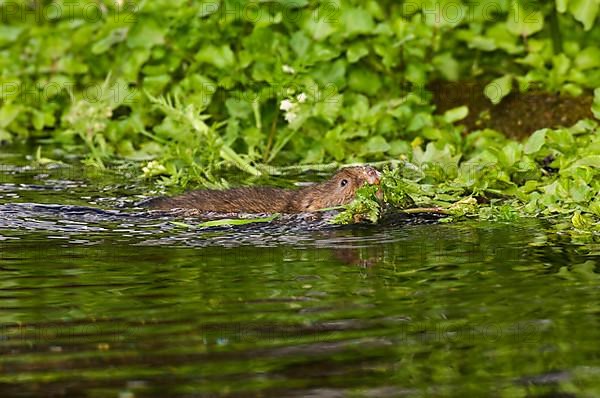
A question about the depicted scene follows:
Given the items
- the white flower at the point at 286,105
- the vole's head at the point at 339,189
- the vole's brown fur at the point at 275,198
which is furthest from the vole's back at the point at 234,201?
the white flower at the point at 286,105

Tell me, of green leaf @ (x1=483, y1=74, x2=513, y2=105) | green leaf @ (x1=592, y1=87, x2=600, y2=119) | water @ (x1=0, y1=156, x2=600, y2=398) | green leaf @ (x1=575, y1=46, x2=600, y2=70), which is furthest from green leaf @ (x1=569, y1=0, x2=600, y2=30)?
water @ (x1=0, y1=156, x2=600, y2=398)

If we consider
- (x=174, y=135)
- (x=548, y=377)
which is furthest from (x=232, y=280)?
(x=174, y=135)

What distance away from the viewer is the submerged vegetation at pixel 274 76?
32.5ft

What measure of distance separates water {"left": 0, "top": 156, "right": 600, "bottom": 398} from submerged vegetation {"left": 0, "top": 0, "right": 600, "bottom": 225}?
2263 mm

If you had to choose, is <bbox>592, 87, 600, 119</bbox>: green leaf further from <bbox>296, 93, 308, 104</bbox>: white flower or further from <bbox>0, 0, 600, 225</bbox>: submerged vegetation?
<bbox>296, 93, 308, 104</bbox>: white flower

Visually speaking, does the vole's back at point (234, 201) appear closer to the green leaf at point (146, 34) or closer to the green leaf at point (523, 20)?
the green leaf at point (146, 34)

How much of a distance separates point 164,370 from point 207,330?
0.53 m

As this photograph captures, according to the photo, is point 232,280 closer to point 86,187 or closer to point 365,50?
point 86,187

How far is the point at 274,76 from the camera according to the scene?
32.5ft

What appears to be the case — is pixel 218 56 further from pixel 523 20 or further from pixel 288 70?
pixel 523 20

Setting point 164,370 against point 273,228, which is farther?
point 273,228

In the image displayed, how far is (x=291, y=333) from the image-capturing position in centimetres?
480

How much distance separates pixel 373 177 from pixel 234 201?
0.94 metres

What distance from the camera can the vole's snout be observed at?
7.65 metres
